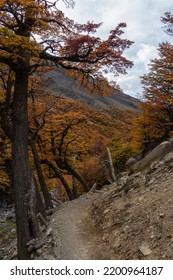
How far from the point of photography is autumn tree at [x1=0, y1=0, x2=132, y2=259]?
843 cm

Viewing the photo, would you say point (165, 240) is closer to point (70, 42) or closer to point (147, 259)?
point (147, 259)

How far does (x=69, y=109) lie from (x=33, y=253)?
11.3 metres

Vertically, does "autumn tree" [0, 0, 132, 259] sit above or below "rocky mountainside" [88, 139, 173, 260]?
above

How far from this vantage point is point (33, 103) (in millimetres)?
17047

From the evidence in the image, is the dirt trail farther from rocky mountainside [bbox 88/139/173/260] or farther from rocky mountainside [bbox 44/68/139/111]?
rocky mountainside [bbox 44/68/139/111]

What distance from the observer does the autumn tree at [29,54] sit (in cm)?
843

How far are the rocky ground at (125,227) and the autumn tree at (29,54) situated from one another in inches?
41.8

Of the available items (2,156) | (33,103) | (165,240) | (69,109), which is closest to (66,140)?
(69,109)

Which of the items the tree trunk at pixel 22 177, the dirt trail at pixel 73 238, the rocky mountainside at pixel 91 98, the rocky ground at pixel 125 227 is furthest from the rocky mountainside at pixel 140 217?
the rocky mountainside at pixel 91 98

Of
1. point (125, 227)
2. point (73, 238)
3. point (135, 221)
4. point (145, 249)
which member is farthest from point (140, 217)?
point (73, 238)

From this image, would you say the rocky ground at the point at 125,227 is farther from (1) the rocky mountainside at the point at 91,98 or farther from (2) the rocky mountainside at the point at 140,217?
(1) the rocky mountainside at the point at 91,98

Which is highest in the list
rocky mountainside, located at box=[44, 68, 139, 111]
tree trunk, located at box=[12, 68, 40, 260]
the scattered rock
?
rocky mountainside, located at box=[44, 68, 139, 111]

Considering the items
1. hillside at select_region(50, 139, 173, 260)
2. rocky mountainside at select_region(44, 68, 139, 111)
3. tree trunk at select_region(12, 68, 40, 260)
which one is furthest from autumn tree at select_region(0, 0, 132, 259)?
rocky mountainside at select_region(44, 68, 139, 111)

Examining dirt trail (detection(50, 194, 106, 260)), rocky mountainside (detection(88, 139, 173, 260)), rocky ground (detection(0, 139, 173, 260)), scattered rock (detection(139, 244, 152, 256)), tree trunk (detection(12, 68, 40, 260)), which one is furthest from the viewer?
tree trunk (detection(12, 68, 40, 260))
